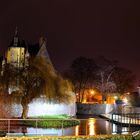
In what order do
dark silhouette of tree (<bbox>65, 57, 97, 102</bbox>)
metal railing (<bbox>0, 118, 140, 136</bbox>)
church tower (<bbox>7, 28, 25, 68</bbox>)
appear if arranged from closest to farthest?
Result: 1. metal railing (<bbox>0, 118, 140, 136</bbox>)
2. church tower (<bbox>7, 28, 25, 68</bbox>)
3. dark silhouette of tree (<bbox>65, 57, 97, 102</bbox>)

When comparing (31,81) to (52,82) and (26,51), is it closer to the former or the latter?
(52,82)

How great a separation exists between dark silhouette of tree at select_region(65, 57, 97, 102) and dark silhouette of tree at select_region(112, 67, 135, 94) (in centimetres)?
379

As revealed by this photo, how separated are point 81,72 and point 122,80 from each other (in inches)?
288

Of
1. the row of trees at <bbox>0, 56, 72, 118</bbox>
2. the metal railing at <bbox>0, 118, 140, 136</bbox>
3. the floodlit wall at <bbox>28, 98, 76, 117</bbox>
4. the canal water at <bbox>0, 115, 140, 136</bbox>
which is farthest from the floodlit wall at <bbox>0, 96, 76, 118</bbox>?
the canal water at <bbox>0, 115, 140, 136</bbox>

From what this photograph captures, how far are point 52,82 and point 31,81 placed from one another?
Result: 6.83ft

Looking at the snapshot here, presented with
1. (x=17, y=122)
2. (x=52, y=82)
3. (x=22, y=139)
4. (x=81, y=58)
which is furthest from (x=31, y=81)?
(x=81, y=58)

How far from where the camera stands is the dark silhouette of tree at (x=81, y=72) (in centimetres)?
6644

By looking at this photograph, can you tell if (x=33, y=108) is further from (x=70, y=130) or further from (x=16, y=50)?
(x=16, y=50)

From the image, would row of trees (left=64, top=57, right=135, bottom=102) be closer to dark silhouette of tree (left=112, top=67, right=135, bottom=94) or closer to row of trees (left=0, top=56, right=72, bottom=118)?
dark silhouette of tree (left=112, top=67, right=135, bottom=94)

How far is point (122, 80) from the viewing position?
67.8 m

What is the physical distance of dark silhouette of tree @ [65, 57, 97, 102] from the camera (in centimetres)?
6644

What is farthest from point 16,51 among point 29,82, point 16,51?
point 29,82

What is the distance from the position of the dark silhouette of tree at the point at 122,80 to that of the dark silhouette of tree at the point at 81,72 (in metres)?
3.79

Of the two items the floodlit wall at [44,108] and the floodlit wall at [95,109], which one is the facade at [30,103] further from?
the floodlit wall at [95,109]
